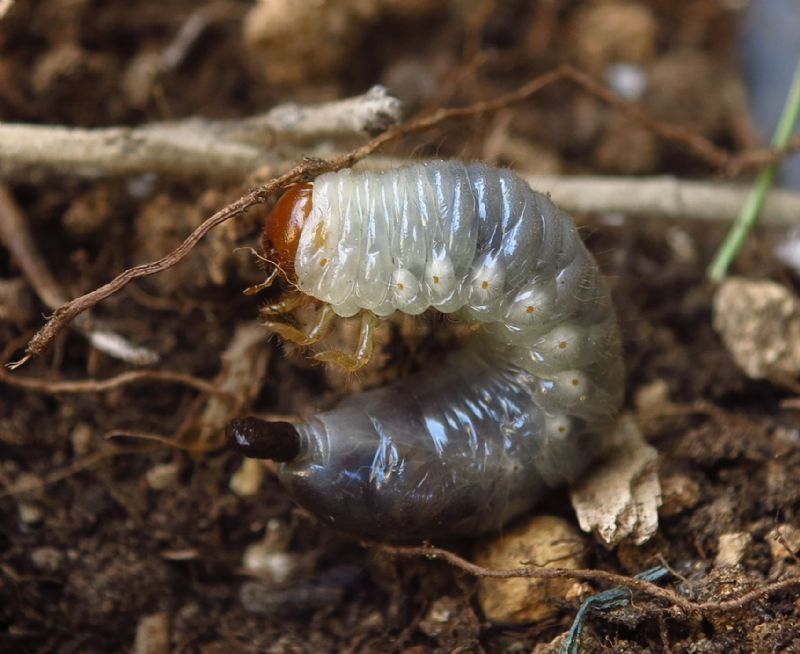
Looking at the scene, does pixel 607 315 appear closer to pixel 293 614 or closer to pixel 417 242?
pixel 417 242

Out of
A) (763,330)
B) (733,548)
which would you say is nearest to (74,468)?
(733,548)

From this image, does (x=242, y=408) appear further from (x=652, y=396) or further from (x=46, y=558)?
(x=652, y=396)

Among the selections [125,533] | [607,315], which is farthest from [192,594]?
[607,315]

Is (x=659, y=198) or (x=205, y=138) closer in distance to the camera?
(x=205, y=138)

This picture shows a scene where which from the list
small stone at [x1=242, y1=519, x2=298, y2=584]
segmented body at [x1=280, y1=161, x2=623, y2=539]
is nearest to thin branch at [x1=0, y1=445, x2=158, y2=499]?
small stone at [x1=242, y1=519, x2=298, y2=584]

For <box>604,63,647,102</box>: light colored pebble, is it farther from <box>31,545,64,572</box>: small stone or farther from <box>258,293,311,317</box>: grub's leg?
<box>31,545,64,572</box>: small stone
